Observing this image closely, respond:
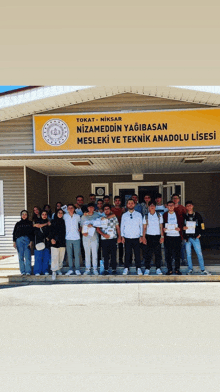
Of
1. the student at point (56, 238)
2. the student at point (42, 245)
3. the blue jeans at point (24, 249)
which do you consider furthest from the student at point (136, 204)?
the blue jeans at point (24, 249)

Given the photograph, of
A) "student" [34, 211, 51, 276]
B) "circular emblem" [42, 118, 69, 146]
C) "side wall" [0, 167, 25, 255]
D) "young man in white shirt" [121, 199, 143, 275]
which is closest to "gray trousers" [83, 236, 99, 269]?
"young man in white shirt" [121, 199, 143, 275]

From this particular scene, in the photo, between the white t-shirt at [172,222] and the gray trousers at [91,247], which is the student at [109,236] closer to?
the gray trousers at [91,247]

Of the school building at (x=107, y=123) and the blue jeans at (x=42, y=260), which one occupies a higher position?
the school building at (x=107, y=123)

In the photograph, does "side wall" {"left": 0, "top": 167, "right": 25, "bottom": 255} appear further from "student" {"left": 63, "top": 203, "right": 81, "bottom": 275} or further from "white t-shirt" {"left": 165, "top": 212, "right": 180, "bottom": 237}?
"white t-shirt" {"left": 165, "top": 212, "right": 180, "bottom": 237}

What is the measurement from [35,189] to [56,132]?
3.51 meters

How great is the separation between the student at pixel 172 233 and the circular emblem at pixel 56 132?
3.08 metres

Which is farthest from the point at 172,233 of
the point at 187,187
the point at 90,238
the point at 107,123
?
the point at 187,187

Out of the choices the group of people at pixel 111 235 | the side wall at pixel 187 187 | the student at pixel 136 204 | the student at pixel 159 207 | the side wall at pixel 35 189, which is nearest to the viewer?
the group of people at pixel 111 235

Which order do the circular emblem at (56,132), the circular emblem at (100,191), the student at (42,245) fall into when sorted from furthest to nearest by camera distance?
the circular emblem at (100,191)
the circular emblem at (56,132)
the student at (42,245)

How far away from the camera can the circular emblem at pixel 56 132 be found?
8.82 m

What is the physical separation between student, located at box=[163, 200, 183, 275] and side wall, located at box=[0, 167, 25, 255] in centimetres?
467

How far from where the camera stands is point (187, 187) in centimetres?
1361

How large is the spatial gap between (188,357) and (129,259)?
14.9 feet

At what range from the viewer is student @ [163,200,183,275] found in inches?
313
